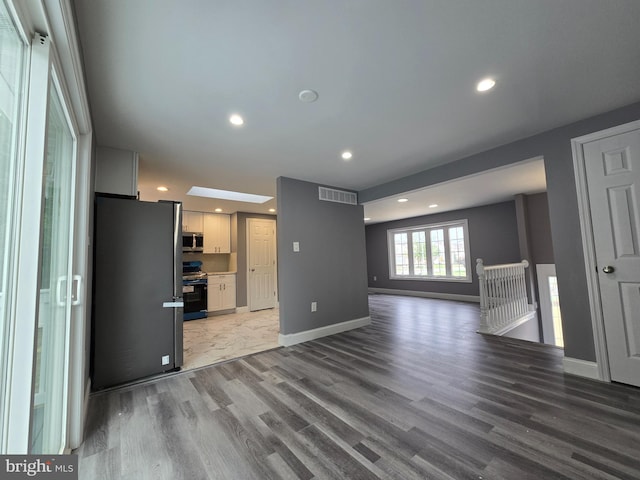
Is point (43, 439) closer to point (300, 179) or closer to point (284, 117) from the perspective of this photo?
point (284, 117)

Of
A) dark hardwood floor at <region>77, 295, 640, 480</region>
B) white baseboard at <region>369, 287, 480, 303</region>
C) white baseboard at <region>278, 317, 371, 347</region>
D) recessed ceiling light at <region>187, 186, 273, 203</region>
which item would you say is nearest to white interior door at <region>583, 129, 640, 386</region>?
dark hardwood floor at <region>77, 295, 640, 480</region>

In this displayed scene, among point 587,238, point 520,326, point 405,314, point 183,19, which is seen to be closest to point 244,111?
point 183,19

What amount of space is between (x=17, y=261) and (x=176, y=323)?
2.01 m

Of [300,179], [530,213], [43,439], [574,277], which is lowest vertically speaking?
[43,439]

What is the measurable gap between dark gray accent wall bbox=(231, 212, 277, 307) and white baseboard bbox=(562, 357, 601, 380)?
5.33m

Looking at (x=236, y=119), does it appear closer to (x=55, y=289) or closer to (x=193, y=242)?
(x=55, y=289)

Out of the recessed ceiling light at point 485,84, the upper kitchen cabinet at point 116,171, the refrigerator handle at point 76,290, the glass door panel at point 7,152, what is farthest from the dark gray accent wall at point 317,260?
the glass door panel at point 7,152

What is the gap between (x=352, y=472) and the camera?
137 centimetres

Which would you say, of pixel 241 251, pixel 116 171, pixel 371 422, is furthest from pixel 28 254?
pixel 241 251

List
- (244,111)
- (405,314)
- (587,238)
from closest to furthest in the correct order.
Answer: (244,111) < (587,238) < (405,314)

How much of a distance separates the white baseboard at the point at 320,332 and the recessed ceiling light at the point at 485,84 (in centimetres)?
331

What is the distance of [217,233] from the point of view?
6.09 m

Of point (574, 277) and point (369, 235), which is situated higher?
point (369, 235)

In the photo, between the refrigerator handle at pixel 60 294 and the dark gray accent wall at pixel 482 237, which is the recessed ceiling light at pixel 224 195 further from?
the dark gray accent wall at pixel 482 237
